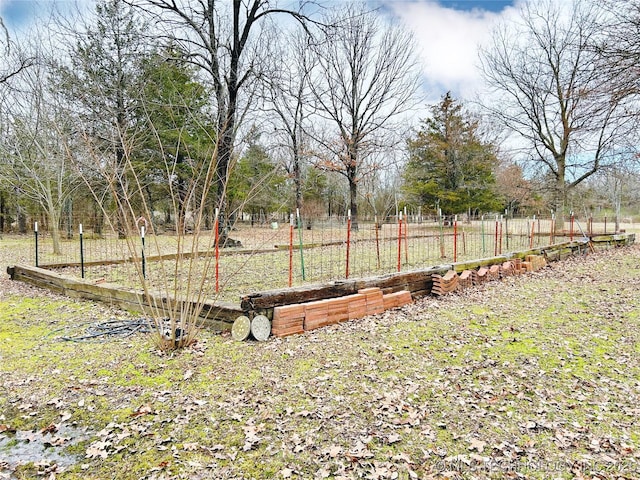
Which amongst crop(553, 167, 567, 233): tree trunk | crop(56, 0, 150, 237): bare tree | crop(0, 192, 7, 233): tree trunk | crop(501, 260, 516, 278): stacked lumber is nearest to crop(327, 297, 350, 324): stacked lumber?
crop(501, 260, 516, 278): stacked lumber

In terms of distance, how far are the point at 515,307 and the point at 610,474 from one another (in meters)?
3.60

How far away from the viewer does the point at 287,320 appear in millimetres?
4137

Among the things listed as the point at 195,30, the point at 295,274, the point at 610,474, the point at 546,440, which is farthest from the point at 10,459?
the point at 195,30

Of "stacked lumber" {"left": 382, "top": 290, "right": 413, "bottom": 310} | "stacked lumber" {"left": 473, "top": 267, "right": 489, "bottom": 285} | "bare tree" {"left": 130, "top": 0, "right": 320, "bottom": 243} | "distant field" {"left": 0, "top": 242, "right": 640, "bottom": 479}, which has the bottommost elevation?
"distant field" {"left": 0, "top": 242, "right": 640, "bottom": 479}

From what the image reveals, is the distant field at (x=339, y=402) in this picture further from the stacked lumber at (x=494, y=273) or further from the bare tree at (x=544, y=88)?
the bare tree at (x=544, y=88)

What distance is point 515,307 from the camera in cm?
534

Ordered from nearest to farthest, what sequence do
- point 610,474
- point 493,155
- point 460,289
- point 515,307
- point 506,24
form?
point 610,474 < point 515,307 < point 460,289 < point 506,24 < point 493,155

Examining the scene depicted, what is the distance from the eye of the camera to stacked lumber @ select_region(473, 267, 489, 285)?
6774 millimetres

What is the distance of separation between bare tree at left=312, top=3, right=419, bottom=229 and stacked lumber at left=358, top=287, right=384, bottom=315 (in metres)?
13.2

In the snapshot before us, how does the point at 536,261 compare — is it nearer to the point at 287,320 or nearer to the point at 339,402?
the point at 287,320

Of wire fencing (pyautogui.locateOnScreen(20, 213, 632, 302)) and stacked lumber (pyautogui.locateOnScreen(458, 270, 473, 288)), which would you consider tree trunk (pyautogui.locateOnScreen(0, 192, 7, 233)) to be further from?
stacked lumber (pyautogui.locateOnScreen(458, 270, 473, 288))

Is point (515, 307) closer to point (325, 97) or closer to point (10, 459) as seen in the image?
point (10, 459)

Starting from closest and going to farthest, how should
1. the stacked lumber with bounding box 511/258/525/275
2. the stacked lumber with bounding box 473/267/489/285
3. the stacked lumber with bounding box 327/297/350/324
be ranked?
the stacked lumber with bounding box 327/297/350/324 → the stacked lumber with bounding box 473/267/489/285 → the stacked lumber with bounding box 511/258/525/275

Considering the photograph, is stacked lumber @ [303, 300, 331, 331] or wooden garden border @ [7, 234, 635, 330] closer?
wooden garden border @ [7, 234, 635, 330]
